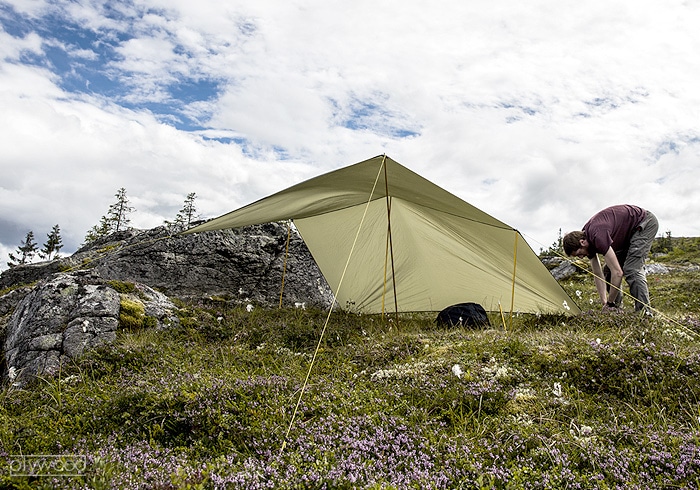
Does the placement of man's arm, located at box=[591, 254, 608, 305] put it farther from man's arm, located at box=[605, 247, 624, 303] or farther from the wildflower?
the wildflower

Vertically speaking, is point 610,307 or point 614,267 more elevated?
point 614,267

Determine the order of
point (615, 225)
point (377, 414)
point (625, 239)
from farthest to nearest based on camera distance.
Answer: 1. point (625, 239)
2. point (615, 225)
3. point (377, 414)

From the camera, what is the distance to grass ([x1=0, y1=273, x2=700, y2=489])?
347 cm

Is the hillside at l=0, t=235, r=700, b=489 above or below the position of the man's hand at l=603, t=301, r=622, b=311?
below

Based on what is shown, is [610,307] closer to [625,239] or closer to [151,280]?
[625,239]

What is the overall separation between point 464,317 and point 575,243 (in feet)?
7.45

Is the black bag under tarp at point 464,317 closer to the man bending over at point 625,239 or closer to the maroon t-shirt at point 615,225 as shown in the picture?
the man bending over at point 625,239

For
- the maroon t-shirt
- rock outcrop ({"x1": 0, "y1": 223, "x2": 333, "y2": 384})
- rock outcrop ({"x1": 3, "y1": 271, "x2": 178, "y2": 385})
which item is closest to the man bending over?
the maroon t-shirt

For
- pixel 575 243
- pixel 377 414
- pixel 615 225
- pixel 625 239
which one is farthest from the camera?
pixel 625 239

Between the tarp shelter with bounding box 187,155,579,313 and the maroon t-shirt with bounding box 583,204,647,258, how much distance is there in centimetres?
99

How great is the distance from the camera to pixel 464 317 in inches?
348

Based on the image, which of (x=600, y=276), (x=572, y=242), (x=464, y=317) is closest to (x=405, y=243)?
(x=464, y=317)

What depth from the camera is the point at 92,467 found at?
3.38 metres

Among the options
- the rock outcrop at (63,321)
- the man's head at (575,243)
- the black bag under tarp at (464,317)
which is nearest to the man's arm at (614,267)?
the man's head at (575,243)
